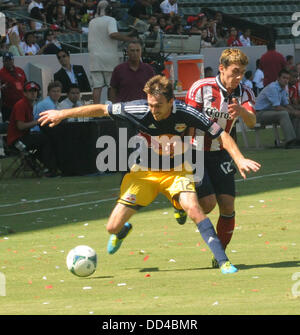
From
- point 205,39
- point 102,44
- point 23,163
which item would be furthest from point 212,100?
point 205,39

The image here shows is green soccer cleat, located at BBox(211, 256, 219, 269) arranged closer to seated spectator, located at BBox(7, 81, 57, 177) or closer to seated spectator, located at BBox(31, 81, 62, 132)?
seated spectator, located at BBox(7, 81, 57, 177)

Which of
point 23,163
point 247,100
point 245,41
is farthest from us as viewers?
point 245,41

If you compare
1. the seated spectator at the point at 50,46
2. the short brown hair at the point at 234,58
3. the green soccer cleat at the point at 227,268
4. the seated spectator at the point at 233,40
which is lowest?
the seated spectator at the point at 233,40

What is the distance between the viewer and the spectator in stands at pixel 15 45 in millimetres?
23766

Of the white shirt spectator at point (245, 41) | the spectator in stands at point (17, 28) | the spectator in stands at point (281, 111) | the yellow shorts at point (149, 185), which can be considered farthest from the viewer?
the white shirt spectator at point (245, 41)

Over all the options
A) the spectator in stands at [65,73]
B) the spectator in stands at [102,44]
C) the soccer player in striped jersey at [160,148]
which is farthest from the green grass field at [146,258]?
the spectator in stands at [65,73]

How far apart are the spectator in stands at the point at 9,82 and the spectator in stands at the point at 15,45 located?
9.34 ft

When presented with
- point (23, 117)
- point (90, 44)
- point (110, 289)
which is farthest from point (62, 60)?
point (110, 289)

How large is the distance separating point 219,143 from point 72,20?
67.8 ft

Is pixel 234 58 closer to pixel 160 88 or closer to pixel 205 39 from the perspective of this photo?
pixel 160 88

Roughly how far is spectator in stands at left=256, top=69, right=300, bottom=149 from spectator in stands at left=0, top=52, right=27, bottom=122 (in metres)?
→ 5.40

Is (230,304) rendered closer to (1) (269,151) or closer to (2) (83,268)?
(2) (83,268)

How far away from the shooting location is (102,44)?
19875 mm

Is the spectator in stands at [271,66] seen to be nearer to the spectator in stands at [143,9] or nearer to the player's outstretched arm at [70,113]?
the spectator in stands at [143,9]
